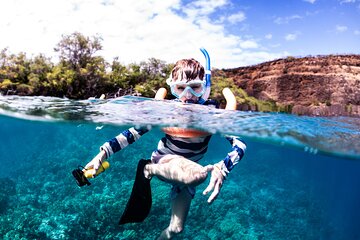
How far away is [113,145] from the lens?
389cm

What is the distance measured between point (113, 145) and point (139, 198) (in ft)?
2.97

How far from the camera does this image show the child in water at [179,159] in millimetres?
3543

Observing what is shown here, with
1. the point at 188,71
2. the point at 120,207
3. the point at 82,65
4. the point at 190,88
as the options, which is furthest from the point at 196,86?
the point at 82,65

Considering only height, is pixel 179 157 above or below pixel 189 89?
below

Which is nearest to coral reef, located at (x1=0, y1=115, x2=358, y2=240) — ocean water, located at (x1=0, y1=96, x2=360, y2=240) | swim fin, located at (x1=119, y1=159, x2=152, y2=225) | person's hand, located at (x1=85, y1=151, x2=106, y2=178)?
ocean water, located at (x1=0, y1=96, x2=360, y2=240)

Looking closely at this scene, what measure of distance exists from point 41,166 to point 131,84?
47.0ft

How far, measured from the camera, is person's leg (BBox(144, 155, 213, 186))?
11.5 ft

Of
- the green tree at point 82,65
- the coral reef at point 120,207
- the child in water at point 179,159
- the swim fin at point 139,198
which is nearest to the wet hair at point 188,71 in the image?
the child in water at point 179,159

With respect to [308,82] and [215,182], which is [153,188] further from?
[308,82]

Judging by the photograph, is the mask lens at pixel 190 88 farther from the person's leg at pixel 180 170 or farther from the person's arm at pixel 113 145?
the person's leg at pixel 180 170

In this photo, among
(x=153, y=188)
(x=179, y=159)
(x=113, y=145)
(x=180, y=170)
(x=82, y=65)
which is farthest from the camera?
(x=82, y=65)

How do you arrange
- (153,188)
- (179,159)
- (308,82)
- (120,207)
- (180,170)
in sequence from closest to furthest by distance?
(180,170) → (179,159) → (120,207) → (153,188) → (308,82)

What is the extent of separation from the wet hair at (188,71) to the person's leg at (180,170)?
1.01 metres

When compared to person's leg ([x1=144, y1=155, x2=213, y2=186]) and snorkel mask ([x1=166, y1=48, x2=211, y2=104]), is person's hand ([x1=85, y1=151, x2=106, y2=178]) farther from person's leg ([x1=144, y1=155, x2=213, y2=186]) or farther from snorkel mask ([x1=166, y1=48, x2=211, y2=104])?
snorkel mask ([x1=166, y1=48, x2=211, y2=104])
